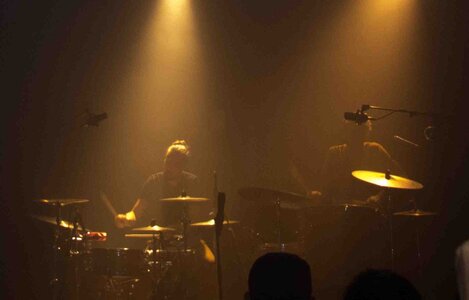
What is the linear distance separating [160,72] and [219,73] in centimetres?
76

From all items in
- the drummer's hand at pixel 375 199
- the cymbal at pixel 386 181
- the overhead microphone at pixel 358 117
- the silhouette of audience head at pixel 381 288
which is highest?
the overhead microphone at pixel 358 117

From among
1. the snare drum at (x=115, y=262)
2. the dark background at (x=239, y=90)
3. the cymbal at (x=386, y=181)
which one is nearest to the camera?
the cymbal at (x=386, y=181)

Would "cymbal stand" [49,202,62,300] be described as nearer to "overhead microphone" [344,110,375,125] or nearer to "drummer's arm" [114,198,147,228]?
"drummer's arm" [114,198,147,228]

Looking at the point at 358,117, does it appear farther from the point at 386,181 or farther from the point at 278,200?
the point at 278,200

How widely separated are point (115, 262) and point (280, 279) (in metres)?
4.64


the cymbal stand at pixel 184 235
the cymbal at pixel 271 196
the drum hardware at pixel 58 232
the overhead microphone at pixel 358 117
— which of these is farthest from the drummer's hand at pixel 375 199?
the drum hardware at pixel 58 232

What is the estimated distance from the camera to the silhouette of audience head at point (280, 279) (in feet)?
7.30

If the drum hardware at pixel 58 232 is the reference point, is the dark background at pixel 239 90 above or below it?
above

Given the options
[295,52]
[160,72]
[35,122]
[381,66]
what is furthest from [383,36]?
[35,122]

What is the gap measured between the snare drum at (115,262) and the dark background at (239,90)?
4.19ft

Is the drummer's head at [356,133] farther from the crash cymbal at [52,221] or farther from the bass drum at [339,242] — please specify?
the crash cymbal at [52,221]

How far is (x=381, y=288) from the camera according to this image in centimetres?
183

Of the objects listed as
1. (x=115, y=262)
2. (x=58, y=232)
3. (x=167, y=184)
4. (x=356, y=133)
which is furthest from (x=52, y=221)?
(x=356, y=133)

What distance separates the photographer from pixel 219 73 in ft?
28.3
